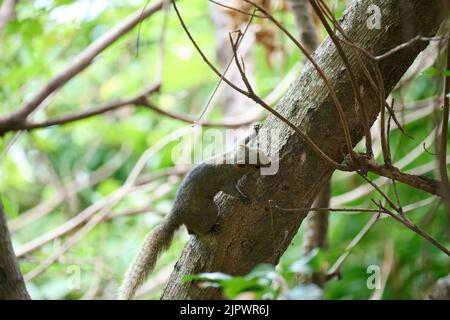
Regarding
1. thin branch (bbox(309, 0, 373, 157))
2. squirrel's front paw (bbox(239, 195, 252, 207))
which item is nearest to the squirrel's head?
squirrel's front paw (bbox(239, 195, 252, 207))

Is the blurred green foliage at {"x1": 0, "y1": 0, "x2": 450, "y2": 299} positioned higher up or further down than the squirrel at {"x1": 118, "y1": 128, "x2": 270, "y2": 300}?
higher up

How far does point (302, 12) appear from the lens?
3.12m

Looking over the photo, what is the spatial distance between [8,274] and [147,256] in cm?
58

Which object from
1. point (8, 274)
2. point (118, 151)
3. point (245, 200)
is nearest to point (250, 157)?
point (245, 200)

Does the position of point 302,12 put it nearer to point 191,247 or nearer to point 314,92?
point 314,92

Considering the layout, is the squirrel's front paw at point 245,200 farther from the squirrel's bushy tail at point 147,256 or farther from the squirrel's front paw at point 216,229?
the squirrel's bushy tail at point 147,256

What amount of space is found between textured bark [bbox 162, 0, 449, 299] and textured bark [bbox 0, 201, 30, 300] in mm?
507

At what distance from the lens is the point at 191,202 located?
2303mm

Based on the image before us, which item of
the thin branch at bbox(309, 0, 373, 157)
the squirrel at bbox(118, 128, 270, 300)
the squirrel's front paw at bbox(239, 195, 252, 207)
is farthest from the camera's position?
the squirrel at bbox(118, 128, 270, 300)

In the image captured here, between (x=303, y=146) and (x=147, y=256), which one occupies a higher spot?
(x=303, y=146)

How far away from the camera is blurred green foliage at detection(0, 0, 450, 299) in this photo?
10.9 ft

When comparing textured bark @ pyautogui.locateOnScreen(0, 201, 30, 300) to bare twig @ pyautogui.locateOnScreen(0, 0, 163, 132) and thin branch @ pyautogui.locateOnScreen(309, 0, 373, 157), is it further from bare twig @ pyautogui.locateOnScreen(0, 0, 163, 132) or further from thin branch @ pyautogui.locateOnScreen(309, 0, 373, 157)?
thin branch @ pyautogui.locateOnScreen(309, 0, 373, 157)

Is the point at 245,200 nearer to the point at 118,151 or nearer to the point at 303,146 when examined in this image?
the point at 303,146
